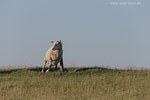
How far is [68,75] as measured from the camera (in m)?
17.9

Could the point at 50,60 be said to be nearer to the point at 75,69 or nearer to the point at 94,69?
the point at 75,69

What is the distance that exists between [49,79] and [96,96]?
4.88m

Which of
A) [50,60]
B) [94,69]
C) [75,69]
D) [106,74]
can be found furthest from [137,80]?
[50,60]

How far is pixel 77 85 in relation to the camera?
14.9m

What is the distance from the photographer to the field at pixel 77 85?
493 inches

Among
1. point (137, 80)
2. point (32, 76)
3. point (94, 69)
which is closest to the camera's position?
point (137, 80)

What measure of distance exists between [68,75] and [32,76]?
2.11 metres

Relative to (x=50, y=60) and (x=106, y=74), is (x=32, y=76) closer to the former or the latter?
(x=50, y=60)

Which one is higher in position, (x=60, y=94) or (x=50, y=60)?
(x=50, y=60)

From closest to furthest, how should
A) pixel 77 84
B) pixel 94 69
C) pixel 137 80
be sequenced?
pixel 77 84, pixel 137 80, pixel 94 69

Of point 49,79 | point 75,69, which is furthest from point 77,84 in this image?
point 75,69

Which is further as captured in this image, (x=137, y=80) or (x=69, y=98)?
(x=137, y=80)

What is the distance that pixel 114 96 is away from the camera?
40.7 feet

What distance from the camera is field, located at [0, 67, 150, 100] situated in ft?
41.1
